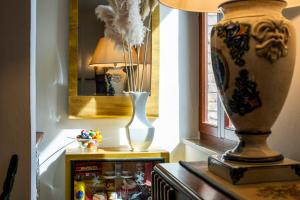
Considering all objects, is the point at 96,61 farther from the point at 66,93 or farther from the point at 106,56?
the point at 66,93

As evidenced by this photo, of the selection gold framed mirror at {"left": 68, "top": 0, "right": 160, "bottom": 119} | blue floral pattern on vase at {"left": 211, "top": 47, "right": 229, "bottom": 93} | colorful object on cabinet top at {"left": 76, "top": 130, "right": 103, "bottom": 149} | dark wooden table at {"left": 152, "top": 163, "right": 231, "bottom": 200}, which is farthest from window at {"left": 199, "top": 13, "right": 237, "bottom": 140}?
blue floral pattern on vase at {"left": 211, "top": 47, "right": 229, "bottom": 93}

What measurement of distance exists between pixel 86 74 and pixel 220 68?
5.48ft

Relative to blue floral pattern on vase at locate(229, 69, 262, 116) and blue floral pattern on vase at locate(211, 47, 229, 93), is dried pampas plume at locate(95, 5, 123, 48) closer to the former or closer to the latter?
blue floral pattern on vase at locate(211, 47, 229, 93)

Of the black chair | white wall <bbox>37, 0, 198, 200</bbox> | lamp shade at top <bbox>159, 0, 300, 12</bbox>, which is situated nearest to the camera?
the black chair

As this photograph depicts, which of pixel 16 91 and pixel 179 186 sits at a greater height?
pixel 16 91

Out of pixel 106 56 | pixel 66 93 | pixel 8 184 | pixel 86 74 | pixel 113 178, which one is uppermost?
pixel 106 56

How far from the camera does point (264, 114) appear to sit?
1.09 m

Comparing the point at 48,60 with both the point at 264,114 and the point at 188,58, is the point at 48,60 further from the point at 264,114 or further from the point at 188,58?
the point at 264,114

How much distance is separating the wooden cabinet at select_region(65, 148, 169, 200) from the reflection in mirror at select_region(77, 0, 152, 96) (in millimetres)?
428

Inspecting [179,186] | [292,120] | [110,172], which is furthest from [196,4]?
[110,172]

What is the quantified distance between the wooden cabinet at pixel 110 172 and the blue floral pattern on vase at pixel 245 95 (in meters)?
1.42

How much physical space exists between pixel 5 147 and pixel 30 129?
14cm

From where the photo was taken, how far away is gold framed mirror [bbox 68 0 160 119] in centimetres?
264

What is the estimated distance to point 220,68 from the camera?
3.69 feet
